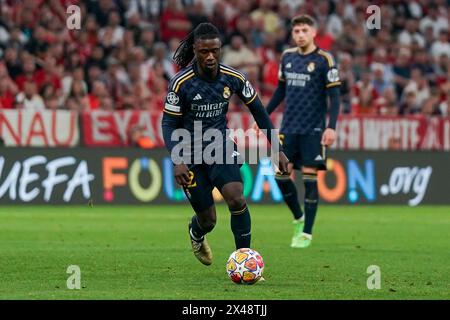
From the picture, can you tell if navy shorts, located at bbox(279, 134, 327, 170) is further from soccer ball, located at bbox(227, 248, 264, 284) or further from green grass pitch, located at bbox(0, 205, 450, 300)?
soccer ball, located at bbox(227, 248, 264, 284)

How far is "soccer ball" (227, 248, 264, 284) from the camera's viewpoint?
9500 millimetres

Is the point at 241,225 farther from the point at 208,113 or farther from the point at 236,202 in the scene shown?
the point at 208,113

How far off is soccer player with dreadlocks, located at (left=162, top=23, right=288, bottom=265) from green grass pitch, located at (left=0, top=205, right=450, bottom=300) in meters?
0.69

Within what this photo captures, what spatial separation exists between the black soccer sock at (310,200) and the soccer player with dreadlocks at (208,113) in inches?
126

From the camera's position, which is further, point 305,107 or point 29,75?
point 29,75

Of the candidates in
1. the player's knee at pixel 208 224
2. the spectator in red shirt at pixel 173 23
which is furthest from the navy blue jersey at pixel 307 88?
the spectator in red shirt at pixel 173 23

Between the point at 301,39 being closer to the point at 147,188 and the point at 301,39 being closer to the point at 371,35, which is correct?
the point at 147,188

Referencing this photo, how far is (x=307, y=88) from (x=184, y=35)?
10.7 m

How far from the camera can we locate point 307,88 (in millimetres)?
13766

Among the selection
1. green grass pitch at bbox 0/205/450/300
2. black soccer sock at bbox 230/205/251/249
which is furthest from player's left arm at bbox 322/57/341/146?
black soccer sock at bbox 230/205/251/249

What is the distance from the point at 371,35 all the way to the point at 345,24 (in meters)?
0.69

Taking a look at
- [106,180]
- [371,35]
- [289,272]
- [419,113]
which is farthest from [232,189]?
[371,35]

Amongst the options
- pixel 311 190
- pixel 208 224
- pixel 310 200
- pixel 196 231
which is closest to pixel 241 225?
pixel 208 224
